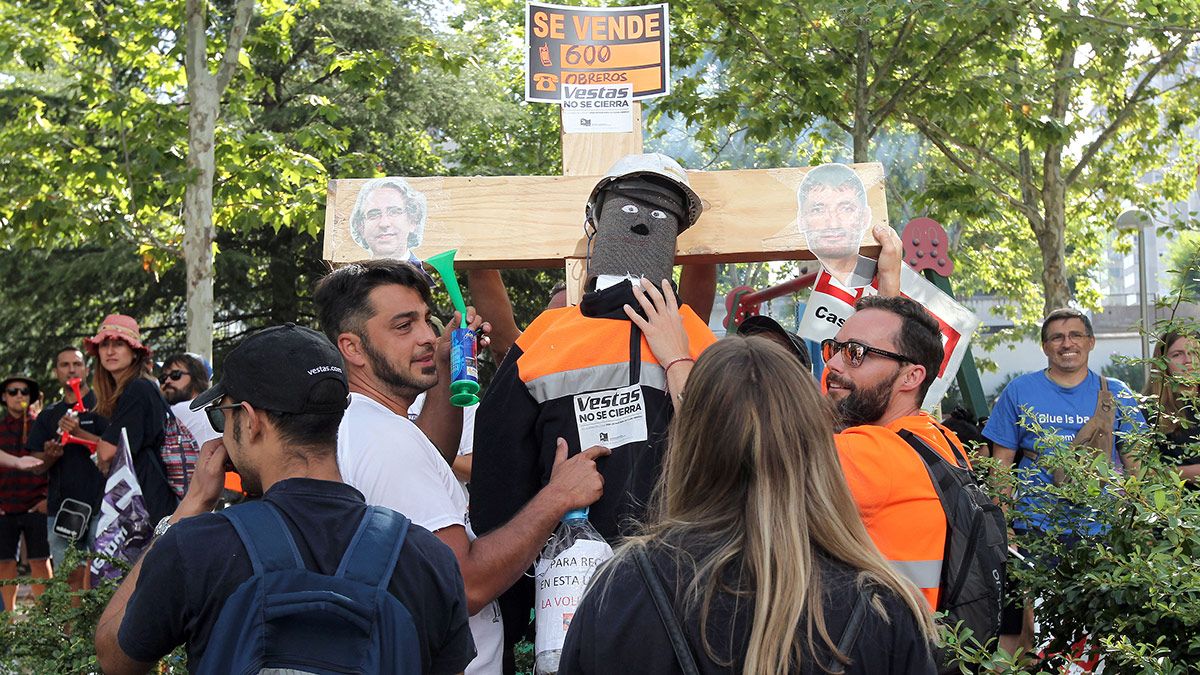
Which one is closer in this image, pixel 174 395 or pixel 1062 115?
pixel 174 395

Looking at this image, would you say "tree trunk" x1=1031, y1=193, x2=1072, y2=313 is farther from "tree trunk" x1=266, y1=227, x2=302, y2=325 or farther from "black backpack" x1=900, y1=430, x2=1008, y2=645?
"black backpack" x1=900, y1=430, x2=1008, y2=645

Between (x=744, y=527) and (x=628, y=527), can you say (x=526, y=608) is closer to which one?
(x=628, y=527)

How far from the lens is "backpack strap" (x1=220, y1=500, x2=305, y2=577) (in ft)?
7.26

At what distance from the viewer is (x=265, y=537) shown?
224 centimetres

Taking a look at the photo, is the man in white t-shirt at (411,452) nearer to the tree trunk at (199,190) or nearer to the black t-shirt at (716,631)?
the black t-shirt at (716,631)

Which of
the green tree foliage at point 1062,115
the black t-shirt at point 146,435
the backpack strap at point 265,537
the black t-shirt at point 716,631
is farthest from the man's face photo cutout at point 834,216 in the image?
the green tree foliage at point 1062,115

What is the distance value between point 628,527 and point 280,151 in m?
8.51

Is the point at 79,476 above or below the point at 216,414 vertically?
below

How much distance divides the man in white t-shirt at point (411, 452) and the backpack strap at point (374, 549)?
40cm

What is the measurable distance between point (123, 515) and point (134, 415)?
22.9 inches

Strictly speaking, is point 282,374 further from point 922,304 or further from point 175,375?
point 175,375

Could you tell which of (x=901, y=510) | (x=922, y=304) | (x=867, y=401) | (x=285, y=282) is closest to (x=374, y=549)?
(x=901, y=510)

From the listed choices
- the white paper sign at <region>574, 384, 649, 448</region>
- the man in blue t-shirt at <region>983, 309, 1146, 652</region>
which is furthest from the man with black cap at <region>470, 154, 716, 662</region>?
the man in blue t-shirt at <region>983, 309, 1146, 652</region>

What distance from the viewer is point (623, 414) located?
318 centimetres
